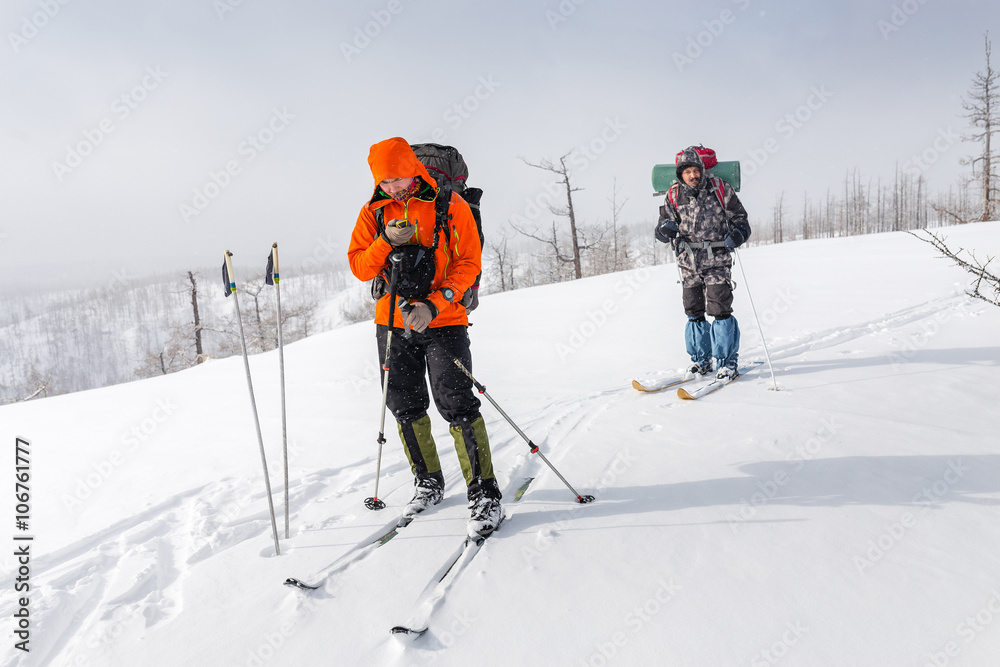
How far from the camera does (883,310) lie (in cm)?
785

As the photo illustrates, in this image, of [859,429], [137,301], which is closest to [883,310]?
[859,429]

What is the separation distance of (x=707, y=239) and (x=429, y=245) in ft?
11.2

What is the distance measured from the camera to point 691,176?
4824 mm

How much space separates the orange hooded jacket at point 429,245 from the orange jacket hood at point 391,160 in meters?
0.02

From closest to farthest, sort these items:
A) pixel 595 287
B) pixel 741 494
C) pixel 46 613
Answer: pixel 46 613 < pixel 741 494 < pixel 595 287

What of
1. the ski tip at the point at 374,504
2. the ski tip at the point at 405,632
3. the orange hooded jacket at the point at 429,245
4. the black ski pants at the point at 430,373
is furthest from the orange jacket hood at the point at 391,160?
the ski tip at the point at 405,632

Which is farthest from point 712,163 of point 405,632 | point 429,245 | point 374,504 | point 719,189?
point 405,632

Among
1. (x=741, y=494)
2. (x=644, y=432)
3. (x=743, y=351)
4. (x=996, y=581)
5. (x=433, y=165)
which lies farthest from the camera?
(x=743, y=351)

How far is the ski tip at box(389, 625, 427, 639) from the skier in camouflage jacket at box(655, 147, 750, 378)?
13.8 ft

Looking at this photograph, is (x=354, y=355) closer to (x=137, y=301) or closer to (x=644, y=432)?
(x=644, y=432)

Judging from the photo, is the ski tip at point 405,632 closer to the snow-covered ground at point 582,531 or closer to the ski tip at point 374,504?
the snow-covered ground at point 582,531

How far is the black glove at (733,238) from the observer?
4.79m

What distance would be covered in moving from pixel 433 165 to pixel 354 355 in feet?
18.9

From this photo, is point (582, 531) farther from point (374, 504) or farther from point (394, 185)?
→ point (394, 185)
